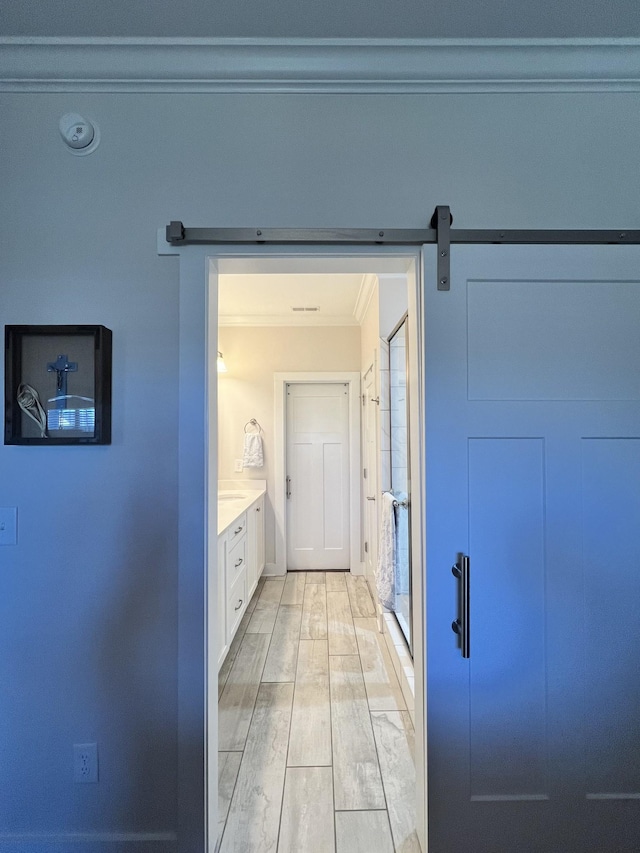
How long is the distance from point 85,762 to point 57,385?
124 centimetres

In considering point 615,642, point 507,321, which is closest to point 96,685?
point 615,642

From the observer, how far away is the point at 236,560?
107 inches

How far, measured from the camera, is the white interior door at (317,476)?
4.23 m

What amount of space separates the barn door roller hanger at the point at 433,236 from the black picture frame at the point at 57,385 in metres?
0.47

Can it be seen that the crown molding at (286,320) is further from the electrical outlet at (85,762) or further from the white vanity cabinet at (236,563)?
the electrical outlet at (85,762)

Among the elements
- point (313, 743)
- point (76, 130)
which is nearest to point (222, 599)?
point (313, 743)

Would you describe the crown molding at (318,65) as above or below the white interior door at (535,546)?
above

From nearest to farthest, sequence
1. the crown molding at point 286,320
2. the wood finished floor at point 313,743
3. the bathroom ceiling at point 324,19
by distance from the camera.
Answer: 1. the bathroom ceiling at point 324,19
2. the wood finished floor at point 313,743
3. the crown molding at point 286,320

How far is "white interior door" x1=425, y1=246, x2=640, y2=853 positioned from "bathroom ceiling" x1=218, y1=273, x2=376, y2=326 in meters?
1.99

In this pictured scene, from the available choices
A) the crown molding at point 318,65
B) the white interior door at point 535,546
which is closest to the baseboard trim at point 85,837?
the white interior door at point 535,546

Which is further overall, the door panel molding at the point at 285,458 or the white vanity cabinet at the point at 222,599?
the door panel molding at the point at 285,458

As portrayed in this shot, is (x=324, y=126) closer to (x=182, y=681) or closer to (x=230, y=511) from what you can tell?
(x=182, y=681)

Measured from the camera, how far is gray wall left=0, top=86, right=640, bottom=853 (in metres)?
1.29

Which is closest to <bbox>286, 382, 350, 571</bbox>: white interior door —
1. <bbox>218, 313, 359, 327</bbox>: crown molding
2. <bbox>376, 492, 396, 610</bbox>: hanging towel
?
<bbox>218, 313, 359, 327</bbox>: crown molding
